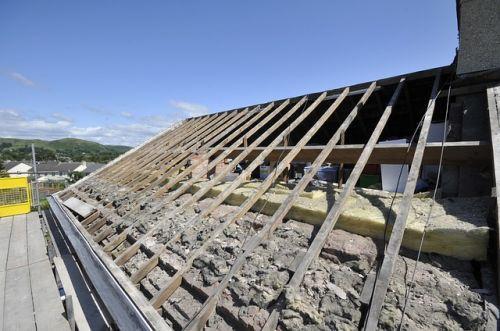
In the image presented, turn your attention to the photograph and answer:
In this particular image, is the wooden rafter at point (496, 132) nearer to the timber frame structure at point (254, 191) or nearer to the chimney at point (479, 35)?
the timber frame structure at point (254, 191)

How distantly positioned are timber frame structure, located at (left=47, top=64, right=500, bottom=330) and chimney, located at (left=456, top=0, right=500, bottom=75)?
178mm

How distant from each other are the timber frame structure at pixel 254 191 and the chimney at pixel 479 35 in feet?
0.58

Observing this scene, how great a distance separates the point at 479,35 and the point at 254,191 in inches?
127

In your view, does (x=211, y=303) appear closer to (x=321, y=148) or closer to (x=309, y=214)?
(x=309, y=214)

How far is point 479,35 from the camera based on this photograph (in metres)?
2.89

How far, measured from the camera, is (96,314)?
3199 mm

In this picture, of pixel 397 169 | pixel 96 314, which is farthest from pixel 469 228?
pixel 397 169

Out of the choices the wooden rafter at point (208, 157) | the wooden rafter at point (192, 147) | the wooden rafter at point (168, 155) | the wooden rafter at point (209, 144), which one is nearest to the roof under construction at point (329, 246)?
the wooden rafter at point (208, 157)

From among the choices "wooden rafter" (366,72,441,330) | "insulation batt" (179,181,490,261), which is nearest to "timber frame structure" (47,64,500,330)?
"wooden rafter" (366,72,441,330)

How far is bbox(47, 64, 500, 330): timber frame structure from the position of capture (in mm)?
1943

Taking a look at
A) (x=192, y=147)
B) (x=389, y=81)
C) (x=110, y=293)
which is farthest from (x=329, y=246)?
(x=192, y=147)

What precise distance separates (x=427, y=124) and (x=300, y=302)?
2351 millimetres

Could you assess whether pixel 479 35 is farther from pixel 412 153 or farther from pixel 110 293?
pixel 110 293

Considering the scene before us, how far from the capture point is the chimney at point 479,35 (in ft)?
9.25
